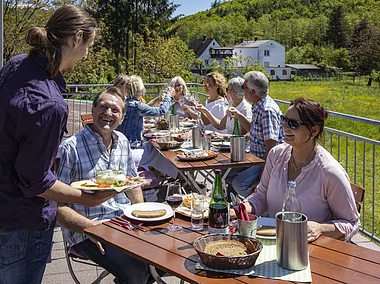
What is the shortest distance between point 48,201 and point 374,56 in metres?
68.5

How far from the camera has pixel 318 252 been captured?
77.5 inches

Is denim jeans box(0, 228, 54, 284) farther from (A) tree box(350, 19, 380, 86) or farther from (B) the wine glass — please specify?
(A) tree box(350, 19, 380, 86)

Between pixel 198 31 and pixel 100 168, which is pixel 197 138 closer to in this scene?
pixel 100 168

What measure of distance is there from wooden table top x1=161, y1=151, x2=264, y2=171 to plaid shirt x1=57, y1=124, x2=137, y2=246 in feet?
3.17

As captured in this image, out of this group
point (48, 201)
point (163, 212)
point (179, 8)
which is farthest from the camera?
point (179, 8)

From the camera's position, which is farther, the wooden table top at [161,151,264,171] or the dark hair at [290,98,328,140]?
the wooden table top at [161,151,264,171]

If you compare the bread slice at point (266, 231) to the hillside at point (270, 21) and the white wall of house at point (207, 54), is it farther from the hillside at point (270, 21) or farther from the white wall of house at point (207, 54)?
the hillside at point (270, 21)

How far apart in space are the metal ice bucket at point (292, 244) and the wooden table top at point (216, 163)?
2025 mm

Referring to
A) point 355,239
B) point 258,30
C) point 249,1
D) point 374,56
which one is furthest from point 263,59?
point 355,239

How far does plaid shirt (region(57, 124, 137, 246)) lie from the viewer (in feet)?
8.86

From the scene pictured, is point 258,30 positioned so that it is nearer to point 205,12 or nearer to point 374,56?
point 205,12

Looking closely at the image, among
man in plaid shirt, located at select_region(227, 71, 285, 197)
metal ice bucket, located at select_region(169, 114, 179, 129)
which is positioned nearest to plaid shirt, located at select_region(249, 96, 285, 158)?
man in plaid shirt, located at select_region(227, 71, 285, 197)

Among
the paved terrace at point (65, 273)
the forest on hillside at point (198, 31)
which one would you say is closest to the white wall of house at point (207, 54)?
the forest on hillside at point (198, 31)

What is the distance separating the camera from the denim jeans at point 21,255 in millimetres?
1949
